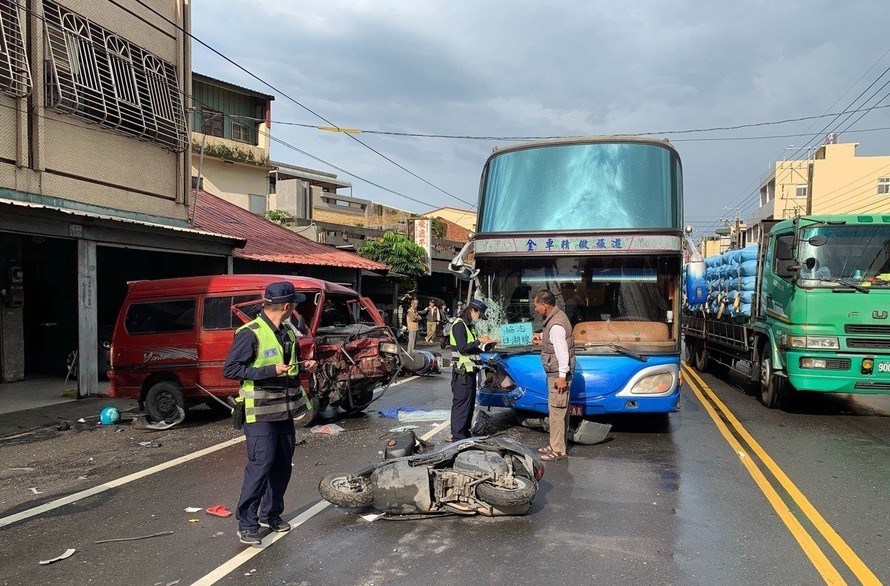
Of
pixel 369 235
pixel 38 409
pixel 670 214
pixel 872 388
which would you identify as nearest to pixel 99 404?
pixel 38 409

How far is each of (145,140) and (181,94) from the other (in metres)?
1.60

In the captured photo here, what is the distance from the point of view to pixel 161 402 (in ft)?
30.5

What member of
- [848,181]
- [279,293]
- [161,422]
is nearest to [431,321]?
[161,422]

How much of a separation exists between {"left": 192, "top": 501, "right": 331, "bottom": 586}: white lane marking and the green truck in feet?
23.4

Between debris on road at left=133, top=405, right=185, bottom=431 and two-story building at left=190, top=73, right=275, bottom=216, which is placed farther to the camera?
two-story building at left=190, top=73, right=275, bottom=216

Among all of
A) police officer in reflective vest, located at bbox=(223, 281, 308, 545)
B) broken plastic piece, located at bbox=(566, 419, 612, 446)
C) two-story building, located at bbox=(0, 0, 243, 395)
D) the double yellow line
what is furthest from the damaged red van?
the double yellow line

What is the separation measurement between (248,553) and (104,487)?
8.42 feet

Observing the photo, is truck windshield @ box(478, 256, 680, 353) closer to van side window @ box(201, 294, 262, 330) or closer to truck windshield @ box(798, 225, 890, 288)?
truck windshield @ box(798, 225, 890, 288)

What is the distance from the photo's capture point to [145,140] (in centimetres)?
1320

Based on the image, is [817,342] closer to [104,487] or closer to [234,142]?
[104,487]

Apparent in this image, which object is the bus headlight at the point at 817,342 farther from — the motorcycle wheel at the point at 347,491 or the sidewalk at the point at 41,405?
the sidewalk at the point at 41,405

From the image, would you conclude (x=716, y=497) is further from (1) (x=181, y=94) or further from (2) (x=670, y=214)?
(1) (x=181, y=94)

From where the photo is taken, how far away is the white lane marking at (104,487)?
5367mm

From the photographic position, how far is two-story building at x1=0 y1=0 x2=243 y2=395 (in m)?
10.4
